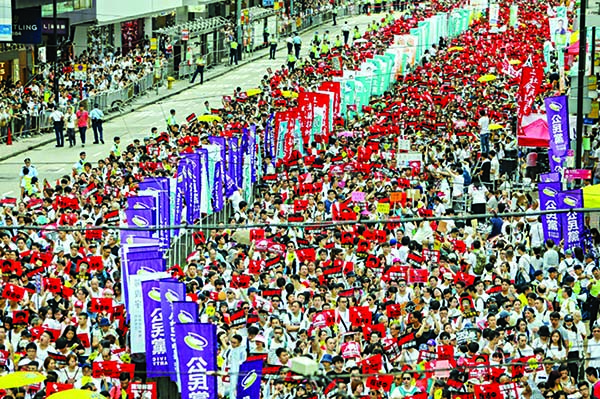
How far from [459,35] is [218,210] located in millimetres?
38960

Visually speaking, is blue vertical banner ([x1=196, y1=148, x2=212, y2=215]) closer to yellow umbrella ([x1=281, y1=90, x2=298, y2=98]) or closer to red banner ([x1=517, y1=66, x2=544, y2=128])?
red banner ([x1=517, y1=66, x2=544, y2=128])

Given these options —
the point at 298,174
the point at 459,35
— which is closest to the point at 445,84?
the point at 298,174

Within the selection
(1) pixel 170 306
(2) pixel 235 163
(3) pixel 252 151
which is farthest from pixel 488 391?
(3) pixel 252 151

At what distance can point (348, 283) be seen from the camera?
2003 centimetres

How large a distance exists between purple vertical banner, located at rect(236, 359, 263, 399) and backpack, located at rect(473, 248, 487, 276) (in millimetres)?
6850

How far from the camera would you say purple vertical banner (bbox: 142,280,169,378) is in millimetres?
17062

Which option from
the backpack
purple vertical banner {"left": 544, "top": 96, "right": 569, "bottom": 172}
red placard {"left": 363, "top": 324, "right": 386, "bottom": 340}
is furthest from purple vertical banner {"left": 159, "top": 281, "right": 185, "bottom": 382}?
purple vertical banner {"left": 544, "top": 96, "right": 569, "bottom": 172}

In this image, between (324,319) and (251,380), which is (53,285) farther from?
(251,380)

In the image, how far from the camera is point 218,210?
28000 mm

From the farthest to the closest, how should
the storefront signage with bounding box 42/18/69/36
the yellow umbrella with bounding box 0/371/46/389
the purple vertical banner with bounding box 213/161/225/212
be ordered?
the storefront signage with bounding box 42/18/69/36 < the purple vertical banner with bounding box 213/161/225/212 < the yellow umbrella with bounding box 0/371/46/389

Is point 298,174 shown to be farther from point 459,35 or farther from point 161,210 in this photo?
point 459,35

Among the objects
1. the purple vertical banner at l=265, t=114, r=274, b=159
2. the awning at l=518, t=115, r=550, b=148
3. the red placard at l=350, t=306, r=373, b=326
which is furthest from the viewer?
the purple vertical banner at l=265, t=114, r=274, b=159

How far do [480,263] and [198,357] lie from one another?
23.7ft

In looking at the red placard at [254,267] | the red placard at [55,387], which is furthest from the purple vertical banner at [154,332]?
the red placard at [254,267]
